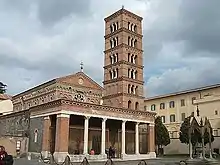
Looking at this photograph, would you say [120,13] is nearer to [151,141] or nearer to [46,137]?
[151,141]

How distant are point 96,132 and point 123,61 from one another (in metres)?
9.71

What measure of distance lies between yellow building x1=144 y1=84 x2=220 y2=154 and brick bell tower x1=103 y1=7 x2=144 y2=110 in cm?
1226

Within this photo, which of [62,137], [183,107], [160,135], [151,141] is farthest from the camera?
[183,107]

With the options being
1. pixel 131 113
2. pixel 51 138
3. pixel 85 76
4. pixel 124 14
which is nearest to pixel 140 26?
pixel 124 14

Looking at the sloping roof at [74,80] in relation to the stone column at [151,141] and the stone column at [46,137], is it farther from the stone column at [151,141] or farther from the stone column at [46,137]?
the stone column at [151,141]

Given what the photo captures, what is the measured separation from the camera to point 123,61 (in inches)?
1516

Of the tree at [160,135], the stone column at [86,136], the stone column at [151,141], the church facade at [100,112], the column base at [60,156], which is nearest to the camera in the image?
the column base at [60,156]

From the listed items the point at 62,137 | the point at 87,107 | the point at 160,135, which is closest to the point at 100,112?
the point at 87,107

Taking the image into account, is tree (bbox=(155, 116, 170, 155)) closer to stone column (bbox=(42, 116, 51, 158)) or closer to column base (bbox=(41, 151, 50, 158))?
stone column (bbox=(42, 116, 51, 158))

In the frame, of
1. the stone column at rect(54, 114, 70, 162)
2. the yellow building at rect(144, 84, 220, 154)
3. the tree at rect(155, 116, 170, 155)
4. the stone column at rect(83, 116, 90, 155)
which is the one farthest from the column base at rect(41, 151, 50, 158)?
the yellow building at rect(144, 84, 220, 154)

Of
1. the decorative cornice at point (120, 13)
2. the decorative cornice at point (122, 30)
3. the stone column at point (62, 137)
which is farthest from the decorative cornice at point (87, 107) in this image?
the decorative cornice at point (120, 13)

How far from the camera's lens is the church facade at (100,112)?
31.5 metres

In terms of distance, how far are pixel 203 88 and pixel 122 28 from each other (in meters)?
18.3

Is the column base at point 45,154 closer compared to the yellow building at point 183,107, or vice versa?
the column base at point 45,154
